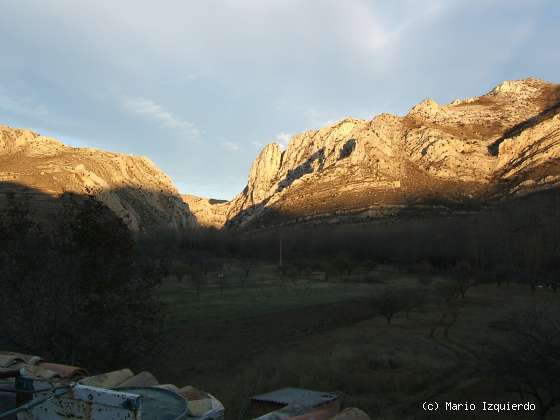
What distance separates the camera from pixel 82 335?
13.4 metres

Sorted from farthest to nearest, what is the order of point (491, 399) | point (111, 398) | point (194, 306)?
point (194, 306) < point (491, 399) < point (111, 398)

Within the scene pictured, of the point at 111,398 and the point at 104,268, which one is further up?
the point at 104,268

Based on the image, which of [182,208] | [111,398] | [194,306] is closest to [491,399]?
[111,398]

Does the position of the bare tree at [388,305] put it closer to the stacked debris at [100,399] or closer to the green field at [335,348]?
the green field at [335,348]

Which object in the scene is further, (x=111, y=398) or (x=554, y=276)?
(x=554, y=276)

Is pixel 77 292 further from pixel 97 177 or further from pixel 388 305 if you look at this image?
pixel 97 177

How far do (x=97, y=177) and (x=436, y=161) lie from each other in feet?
270

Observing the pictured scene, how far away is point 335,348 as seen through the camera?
27781 millimetres

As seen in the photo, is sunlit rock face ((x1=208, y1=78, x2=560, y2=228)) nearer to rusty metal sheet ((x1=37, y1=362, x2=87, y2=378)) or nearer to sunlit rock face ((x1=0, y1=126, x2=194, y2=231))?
sunlit rock face ((x1=0, y1=126, x2=194, y2=231))

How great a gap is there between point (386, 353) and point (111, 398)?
2485 centimetres

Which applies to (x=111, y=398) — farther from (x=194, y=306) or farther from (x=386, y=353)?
(x=194, y=306)

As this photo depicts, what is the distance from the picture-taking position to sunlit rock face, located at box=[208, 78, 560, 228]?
107m

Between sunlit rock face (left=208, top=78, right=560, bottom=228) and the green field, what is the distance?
2321 inches

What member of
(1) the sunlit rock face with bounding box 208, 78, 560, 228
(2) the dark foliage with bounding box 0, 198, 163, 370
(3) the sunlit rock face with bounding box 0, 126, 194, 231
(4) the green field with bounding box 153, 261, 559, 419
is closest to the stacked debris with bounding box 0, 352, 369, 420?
(2) the dark foliage with bounding box 0, 198, 163, 370
